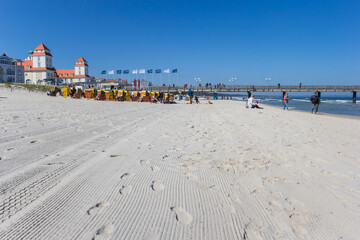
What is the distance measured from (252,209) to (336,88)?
66.7 metres

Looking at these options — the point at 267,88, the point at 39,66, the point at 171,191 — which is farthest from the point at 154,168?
the point at 39,66

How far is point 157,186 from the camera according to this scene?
236cm

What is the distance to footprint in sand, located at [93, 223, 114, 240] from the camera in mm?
1511

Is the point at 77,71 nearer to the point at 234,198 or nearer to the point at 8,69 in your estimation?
the point at 8,69

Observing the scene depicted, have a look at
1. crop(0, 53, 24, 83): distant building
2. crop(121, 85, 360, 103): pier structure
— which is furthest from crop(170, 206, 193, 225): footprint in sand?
crop(0, 53, 24, 83): distant building

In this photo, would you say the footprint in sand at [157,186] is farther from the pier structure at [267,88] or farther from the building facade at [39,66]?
the building facade at [39,66]

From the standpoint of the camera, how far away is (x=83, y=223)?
1.65 metres

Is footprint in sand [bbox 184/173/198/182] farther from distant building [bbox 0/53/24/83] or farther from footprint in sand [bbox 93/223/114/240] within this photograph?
distant building [bbox 0/53/24/83]

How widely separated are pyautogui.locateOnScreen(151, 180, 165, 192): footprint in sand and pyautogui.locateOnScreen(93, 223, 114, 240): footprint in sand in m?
0.70

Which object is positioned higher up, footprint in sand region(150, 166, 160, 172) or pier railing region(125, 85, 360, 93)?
pier railing region(125, 85, 360, 93)

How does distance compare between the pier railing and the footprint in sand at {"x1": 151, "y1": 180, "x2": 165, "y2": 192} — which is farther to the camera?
the pier railing

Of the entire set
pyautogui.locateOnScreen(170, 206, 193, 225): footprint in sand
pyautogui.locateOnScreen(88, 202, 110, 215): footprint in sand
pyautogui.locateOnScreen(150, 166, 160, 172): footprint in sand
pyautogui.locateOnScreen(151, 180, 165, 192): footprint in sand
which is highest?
pyautogui.locateOnScreen(150, 166, 160, 172): footprint in sand

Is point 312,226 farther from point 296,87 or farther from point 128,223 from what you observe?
point 296,87

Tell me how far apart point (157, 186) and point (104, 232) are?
0.86m
